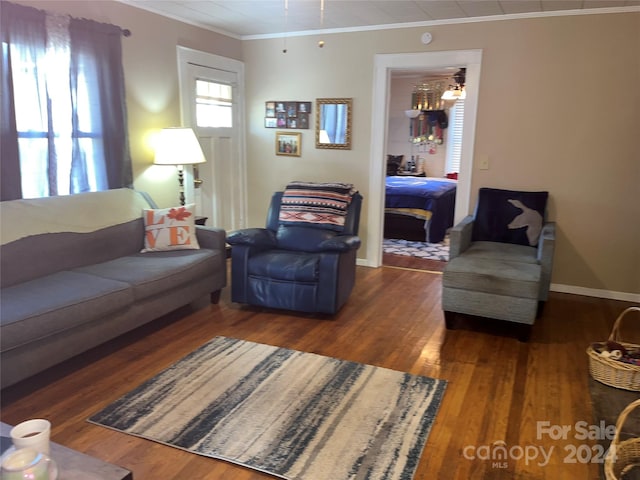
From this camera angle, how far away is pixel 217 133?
504 cm

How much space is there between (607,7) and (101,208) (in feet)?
13.5

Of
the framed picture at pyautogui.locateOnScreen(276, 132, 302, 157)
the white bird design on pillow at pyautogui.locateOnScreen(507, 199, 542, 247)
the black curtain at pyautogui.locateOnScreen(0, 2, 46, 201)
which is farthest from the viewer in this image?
the framed picture at pyautogui.locateOnScreen(276, 132, 302, 157)

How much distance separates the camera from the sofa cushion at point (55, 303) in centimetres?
233

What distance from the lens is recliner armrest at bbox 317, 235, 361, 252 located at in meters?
3.50

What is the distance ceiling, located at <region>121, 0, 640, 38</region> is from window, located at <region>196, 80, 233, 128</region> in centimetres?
57

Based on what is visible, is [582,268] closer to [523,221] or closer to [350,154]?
[523,221]

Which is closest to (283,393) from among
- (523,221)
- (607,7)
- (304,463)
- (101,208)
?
(304,463)

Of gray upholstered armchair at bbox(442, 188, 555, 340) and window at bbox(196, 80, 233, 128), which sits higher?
window at bbox(196, 80, 233, 128)

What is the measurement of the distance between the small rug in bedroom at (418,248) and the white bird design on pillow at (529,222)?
54.7 inches

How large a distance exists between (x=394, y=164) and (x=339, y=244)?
5662mm

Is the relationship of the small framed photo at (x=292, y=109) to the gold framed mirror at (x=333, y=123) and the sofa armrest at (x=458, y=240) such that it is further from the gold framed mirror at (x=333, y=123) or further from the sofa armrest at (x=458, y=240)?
the sofa armrest at (x=458, y=240)

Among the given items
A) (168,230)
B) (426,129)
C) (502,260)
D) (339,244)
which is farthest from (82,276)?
(426,129)

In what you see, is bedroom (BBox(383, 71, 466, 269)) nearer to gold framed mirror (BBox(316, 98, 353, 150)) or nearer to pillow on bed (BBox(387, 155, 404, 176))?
pillow on bed (BBox(387, 155, 404, 176))

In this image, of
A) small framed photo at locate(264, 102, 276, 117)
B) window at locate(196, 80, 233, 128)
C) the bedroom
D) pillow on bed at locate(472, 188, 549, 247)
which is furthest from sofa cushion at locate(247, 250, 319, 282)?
the bedroom
